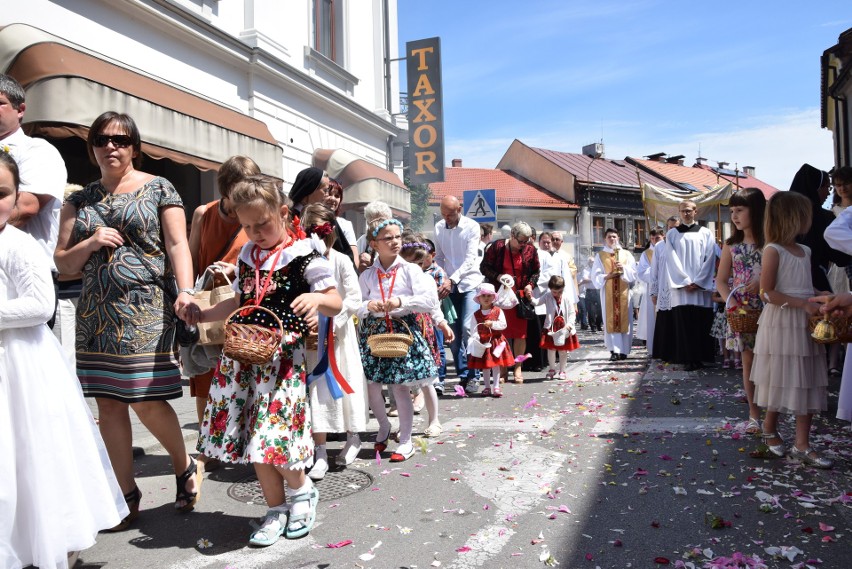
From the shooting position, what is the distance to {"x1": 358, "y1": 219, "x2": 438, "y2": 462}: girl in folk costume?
5.61 metres

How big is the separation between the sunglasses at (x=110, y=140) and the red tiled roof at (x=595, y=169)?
4067 centimetres

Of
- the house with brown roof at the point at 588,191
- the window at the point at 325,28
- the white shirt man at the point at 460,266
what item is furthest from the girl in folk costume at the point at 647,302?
the house with brown roof at the point at 588,191

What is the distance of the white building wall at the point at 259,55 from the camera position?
32.3ft

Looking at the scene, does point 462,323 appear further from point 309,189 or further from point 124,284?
point 124,284

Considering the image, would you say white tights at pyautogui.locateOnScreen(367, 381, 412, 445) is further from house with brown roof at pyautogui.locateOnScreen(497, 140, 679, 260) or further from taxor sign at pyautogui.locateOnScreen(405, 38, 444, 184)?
house with brown roof at pyautogui.locateOnScreen(497, 140, 679, 260)

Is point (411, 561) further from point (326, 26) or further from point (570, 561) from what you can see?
point (326, 26)

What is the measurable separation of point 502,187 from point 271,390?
4311cm

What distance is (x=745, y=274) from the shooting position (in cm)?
613

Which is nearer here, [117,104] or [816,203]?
[816,203]

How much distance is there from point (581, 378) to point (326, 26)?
34.9 ft

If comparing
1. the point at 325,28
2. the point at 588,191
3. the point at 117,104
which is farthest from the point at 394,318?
the point at 588,191

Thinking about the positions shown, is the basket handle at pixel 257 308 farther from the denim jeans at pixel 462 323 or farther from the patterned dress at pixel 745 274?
the denim jeans at pixel 462 323

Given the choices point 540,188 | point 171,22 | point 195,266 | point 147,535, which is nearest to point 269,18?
point 171,22

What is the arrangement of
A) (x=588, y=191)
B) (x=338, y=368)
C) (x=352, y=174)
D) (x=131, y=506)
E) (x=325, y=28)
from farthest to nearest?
(x=588, y=191), (x=325, y=28), (x=352, y=174), (x=338, y=368), (x=131, y=506)
